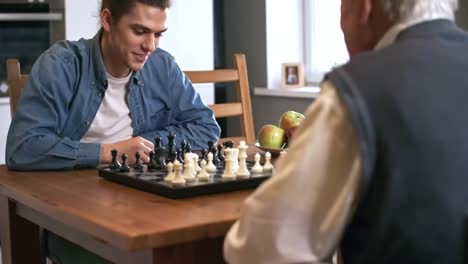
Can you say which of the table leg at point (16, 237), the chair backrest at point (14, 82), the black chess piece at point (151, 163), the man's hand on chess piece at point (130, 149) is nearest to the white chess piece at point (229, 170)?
the black chess piece at point (151, 163)

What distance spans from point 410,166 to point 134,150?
1105 mm

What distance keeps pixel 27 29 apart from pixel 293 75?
1.33 m

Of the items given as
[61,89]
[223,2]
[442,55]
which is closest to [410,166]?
[442,55]

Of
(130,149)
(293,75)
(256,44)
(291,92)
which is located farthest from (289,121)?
(256,44)

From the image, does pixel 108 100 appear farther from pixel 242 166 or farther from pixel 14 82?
pixel 242 166

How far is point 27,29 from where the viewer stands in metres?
3.40

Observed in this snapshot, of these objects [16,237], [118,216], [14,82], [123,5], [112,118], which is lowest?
[16,237]

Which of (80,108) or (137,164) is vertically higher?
(80,108)

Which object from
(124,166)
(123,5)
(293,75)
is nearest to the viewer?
(124,166)

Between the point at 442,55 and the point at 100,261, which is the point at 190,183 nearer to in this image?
the point at 100,261

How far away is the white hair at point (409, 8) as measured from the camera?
105cm

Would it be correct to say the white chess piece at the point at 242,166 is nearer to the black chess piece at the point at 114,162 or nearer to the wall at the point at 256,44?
the black chess piece at the point at 114,162

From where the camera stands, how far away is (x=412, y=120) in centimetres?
96

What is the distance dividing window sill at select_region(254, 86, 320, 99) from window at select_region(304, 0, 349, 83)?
0.14m
